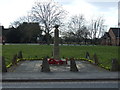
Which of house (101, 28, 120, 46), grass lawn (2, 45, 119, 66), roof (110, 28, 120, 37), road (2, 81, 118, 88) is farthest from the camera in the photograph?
house (101, 28, 120, 46)

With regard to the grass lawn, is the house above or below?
above

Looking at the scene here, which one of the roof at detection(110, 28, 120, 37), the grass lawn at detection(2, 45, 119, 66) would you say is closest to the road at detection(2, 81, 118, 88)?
the grass lawn at detection(2, 45, 119, 66)

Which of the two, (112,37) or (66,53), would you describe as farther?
(112,37)

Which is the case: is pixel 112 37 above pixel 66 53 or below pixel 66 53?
above

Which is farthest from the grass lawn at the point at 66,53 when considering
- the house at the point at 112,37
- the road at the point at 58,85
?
the house at the point at 112,37

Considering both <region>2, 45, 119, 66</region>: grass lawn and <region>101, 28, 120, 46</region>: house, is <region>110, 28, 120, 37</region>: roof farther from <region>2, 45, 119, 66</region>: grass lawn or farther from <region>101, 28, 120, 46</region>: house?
<region>2, 45, 119, 66</region>: grass lawn

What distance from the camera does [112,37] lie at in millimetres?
77875

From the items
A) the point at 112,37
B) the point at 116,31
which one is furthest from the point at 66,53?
the point at 112,37

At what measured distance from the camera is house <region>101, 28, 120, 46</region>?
241 ft

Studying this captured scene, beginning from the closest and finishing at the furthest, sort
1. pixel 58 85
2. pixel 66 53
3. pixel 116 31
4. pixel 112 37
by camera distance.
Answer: pixel 58 85 → pixel 66 53 → pixel 116 31 → pixel 112 37

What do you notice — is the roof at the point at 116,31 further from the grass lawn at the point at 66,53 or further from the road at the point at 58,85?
the road at the point at 58,85

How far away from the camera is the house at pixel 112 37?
241 feet

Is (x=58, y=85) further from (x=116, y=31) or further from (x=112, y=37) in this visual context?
(x=112, y=37)

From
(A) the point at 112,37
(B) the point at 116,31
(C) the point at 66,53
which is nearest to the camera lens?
(C) the point at 66,53
